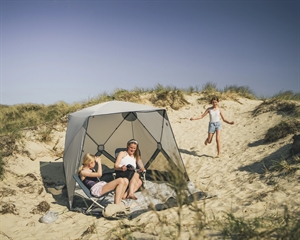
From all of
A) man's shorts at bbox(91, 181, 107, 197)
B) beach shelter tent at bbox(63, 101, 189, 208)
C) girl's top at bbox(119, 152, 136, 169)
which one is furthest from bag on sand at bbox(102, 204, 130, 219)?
beach shelter tent at bbox(63, 101, 189, 208)

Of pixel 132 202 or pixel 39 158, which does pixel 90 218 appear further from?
pixel 39 158

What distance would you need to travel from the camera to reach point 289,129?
8.45 meters

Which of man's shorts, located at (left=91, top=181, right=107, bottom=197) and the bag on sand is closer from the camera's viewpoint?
the bag on sand

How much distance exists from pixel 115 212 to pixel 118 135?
3.76 m

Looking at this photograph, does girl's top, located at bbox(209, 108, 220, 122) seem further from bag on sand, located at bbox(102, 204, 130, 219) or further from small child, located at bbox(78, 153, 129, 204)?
bag on sand, located at bbox(102, 204, 130, 219)

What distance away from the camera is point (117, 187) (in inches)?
212

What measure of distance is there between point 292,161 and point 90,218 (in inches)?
169

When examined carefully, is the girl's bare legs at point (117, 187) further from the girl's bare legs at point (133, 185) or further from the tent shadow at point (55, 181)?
the tent shadow at point (55, 181)

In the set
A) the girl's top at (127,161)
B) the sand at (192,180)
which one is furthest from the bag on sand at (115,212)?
the girl's top at (127,161)

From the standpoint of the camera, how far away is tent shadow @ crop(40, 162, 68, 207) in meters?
6.75

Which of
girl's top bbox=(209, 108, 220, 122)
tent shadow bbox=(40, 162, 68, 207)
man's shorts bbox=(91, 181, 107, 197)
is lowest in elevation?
tent shadow bbox=(40, 162, 68, 207)

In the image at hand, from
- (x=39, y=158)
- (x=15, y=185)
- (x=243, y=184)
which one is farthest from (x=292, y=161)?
(x=39, y=158)

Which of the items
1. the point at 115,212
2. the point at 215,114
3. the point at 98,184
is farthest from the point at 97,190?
the point at 215,114

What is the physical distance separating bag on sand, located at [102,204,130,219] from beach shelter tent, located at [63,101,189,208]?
4.74 ft
